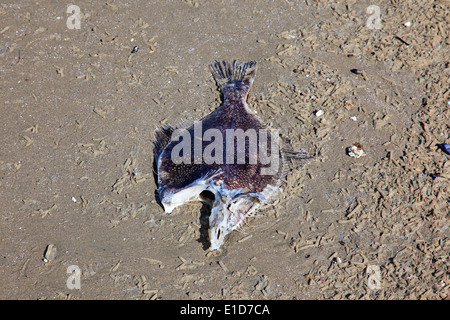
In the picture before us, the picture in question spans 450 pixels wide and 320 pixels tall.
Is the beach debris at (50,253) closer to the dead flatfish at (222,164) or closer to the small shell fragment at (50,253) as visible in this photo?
the small shell fragment at (50,253)

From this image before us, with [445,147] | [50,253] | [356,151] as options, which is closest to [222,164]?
[356,151]

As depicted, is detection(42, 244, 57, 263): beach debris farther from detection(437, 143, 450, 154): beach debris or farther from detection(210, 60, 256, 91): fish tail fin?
detection(437, 143, 450, 154): beach debris

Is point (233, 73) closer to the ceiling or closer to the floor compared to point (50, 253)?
closer to the ceiling

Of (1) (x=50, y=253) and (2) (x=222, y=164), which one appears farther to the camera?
(2) (x=222, y=164)

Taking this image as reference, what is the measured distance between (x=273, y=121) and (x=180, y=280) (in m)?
2.47

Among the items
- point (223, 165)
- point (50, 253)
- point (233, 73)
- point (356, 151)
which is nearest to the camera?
point (50, 253)

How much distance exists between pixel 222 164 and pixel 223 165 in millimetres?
20

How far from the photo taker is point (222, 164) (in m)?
4.21

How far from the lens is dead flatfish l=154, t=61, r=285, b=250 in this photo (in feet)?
13.2

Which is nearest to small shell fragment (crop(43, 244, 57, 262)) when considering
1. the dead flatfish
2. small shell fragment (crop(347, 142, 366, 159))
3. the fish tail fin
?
the dead flatfish

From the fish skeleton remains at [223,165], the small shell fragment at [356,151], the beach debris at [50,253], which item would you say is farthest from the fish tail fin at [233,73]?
the beach debris at [50,253]

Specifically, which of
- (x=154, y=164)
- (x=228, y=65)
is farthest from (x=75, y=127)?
(x=228, y=65)

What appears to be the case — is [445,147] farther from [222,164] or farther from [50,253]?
[50,253]

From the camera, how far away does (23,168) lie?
14.9 ft
